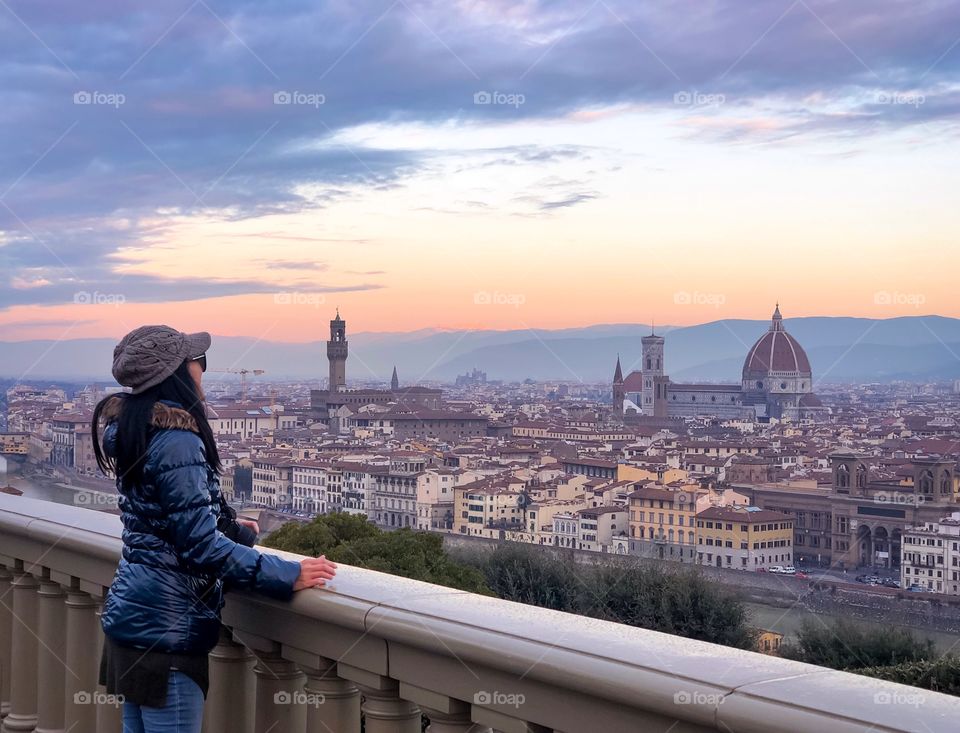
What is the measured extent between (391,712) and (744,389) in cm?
5811

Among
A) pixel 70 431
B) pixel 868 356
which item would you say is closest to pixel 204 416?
pixel 70 431

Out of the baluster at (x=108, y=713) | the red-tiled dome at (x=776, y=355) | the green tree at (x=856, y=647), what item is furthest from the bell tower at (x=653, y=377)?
the baluster at (x=108, y=713)

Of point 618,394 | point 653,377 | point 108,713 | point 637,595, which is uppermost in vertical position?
point 653,377

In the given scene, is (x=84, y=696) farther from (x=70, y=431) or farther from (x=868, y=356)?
(x=868, y=356)

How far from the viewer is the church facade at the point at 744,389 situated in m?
51.0

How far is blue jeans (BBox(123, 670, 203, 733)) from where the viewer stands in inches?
45.9

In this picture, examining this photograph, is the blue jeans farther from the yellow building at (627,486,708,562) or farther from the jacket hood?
the yellow building at (627,486,708,562)

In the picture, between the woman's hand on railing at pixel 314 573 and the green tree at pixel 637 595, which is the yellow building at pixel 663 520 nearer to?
the green tree at pixel 637 595

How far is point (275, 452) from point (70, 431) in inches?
892

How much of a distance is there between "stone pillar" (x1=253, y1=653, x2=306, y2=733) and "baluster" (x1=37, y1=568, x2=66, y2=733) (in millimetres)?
536

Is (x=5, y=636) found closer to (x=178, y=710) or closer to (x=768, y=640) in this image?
(x=178, y=710)

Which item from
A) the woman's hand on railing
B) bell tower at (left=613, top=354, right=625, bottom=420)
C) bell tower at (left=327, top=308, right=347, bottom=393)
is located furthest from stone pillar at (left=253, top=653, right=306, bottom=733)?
bell tower at (left=613, top=354, right=625, bottom=420)

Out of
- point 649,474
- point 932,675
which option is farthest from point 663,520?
point 932,675

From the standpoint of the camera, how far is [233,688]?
4.05 feet
